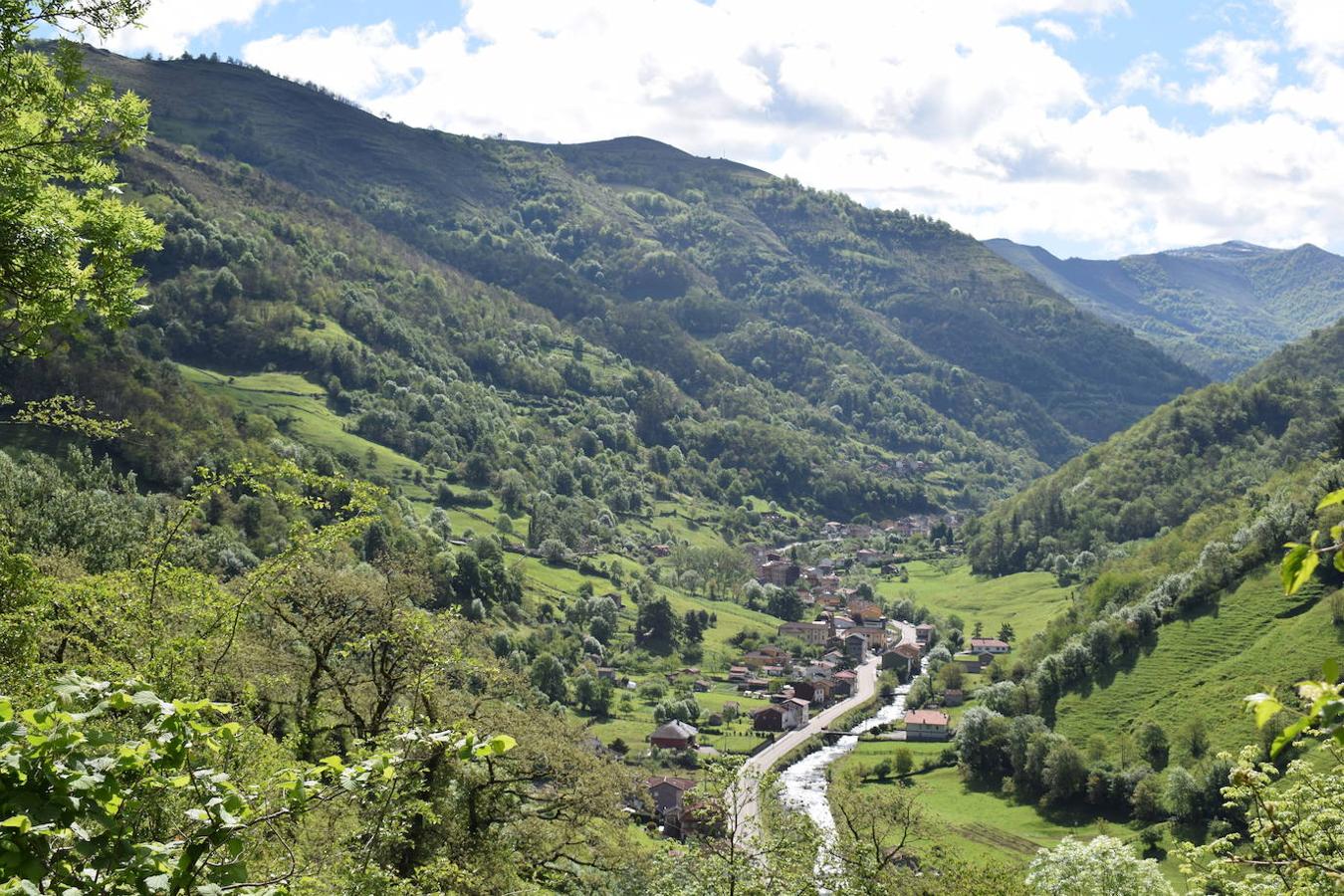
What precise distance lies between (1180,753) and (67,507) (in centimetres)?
7716

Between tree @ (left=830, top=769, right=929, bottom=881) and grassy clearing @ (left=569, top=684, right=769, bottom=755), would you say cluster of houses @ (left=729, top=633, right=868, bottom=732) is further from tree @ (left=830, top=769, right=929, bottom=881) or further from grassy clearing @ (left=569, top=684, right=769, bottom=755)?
tree @ (left=830, top=769, right=929, bottom=881)

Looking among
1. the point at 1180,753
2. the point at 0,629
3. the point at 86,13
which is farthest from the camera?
the point at 1180,753

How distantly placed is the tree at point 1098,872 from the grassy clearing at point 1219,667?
135 feet

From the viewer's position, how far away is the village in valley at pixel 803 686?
97.0 m

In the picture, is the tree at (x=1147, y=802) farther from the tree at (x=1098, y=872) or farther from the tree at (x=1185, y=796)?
the tree at (x=1098, y=872)

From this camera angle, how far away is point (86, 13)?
1388cm

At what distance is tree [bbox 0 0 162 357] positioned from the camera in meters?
13.5

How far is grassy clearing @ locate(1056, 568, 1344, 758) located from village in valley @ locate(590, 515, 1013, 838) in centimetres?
1463

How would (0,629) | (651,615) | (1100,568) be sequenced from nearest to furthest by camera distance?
1. (0,629)
2. (651,615)
3. (1100,568)

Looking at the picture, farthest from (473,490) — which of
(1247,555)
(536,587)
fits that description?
(1247,555)

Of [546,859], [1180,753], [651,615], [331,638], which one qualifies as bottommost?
[651,615]

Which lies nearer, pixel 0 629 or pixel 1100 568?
pixel 0 629

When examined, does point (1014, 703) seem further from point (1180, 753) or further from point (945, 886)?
point (945, 886)

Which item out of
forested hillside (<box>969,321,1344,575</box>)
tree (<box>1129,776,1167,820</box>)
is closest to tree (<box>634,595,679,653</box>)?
tree (<box>1129,776,1167,820</box>)
